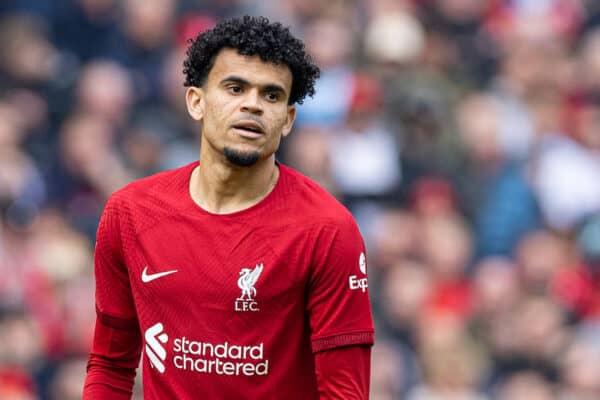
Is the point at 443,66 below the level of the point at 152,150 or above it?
above

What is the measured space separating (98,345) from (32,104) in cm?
534

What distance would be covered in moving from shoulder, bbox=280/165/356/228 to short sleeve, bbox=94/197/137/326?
0.57 meters

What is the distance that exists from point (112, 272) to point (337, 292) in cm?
80

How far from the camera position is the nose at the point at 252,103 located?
407 cm

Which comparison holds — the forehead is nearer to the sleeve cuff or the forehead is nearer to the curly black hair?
the curly black hair

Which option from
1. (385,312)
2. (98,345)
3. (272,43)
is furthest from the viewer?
(385,312)

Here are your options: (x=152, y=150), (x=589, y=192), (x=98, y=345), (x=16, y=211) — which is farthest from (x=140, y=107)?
(x=98, y=345)

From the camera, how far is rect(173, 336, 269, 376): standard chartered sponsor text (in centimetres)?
411

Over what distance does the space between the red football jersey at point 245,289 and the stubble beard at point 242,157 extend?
0.17m

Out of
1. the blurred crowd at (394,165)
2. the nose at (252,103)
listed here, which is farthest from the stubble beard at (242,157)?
the blurred crowd at (394,165)

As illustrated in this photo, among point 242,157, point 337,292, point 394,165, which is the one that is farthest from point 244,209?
point 394,165

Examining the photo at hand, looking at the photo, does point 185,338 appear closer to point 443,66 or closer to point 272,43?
point 272,43

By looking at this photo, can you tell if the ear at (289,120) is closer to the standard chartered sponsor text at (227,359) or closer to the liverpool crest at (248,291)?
the liverpool crest at (248,291)

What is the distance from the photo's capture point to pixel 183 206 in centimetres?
429
